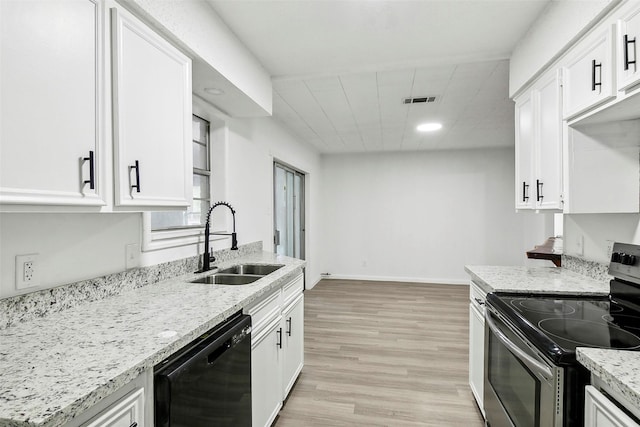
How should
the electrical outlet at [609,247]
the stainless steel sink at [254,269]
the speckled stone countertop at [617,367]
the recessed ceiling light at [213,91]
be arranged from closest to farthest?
the speckled stone countertop at [617,367], the electrical outlet at [609,247], the recessed ceiling light at [213,91], the stainless steel sink at [254,269]

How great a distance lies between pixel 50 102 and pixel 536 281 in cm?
245

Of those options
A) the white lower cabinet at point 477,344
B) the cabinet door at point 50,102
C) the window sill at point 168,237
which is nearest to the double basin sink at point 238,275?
the window sill at point 168,237

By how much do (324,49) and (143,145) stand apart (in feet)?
4.84

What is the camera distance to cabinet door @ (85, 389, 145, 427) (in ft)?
2.56

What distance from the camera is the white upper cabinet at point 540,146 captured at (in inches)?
71.1

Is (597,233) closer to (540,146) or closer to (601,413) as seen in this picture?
(540,146)

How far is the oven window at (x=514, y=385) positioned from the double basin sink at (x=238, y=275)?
1.40 metres

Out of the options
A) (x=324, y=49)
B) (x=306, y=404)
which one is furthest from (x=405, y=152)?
(x=306, y=404)

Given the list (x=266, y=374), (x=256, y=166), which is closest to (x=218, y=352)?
(x=266, y=374)

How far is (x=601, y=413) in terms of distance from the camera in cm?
95

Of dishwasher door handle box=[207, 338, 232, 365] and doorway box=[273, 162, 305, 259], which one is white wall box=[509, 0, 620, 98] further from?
doorway box=[273, 162, 305, 259]

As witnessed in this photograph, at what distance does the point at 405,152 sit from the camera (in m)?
6.07

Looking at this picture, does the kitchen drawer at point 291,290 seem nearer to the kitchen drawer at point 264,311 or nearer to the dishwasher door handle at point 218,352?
the kitchen drawer at point 264,311

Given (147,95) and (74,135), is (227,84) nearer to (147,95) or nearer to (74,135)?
(147,95)
